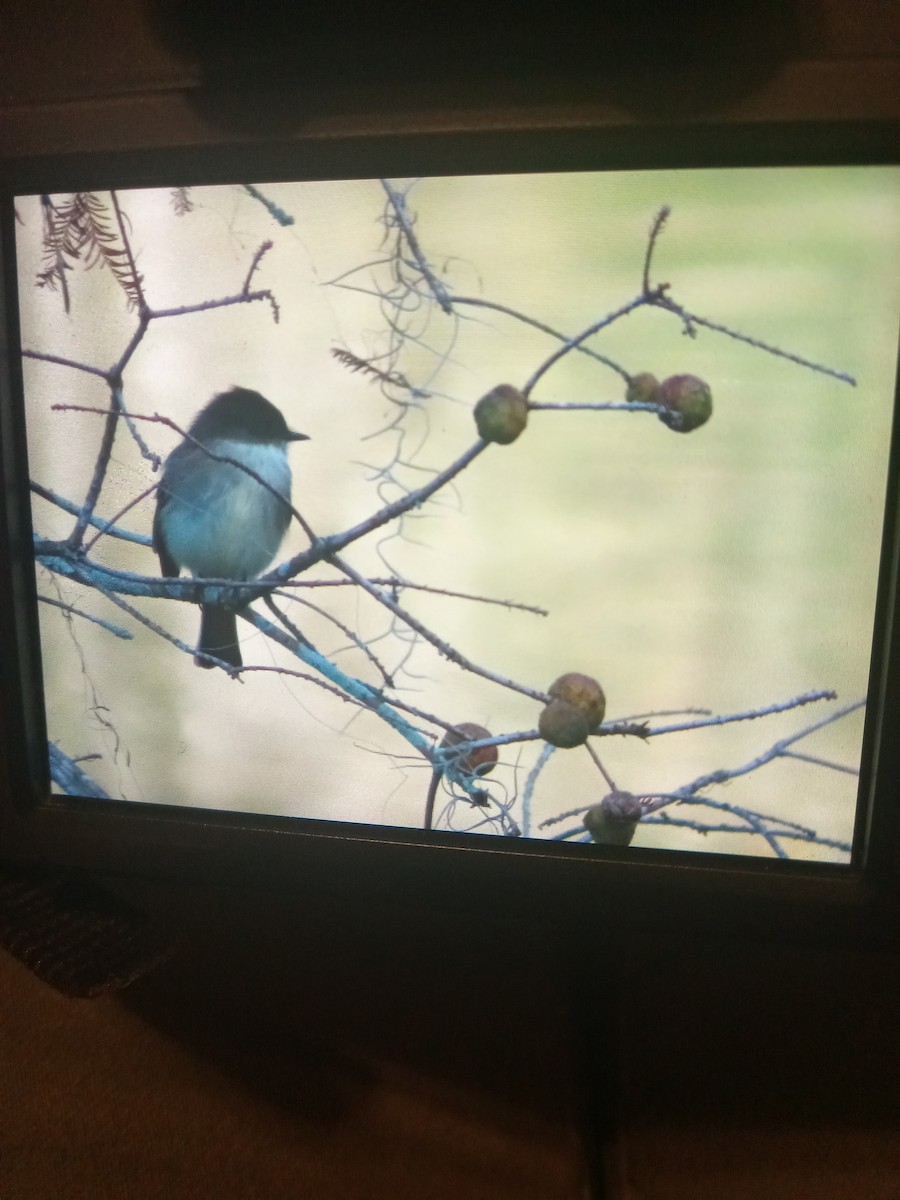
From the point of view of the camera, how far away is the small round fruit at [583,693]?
545 millimetres

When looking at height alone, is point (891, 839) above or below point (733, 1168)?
above

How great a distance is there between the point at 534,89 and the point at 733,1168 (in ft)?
2.09

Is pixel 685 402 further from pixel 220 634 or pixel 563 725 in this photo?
pixel 220 634

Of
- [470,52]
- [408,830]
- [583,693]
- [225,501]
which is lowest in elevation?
[408,830]

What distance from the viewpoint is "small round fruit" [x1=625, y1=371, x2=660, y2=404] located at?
0.50 metres

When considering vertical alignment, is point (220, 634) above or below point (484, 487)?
below

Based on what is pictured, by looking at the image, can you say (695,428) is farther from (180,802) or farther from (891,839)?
(180,802)

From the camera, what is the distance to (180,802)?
2.02ft

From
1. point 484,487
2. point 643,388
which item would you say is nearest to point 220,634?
point 484,487

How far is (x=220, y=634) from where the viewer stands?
1.90ft

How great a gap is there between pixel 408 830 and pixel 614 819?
14cm

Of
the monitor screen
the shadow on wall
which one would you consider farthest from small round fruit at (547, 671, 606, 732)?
the shadow on wall

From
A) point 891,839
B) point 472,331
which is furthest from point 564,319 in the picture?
point 891,839

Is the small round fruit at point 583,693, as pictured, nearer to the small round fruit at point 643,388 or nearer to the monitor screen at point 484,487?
the monitor screen at point 484,487
